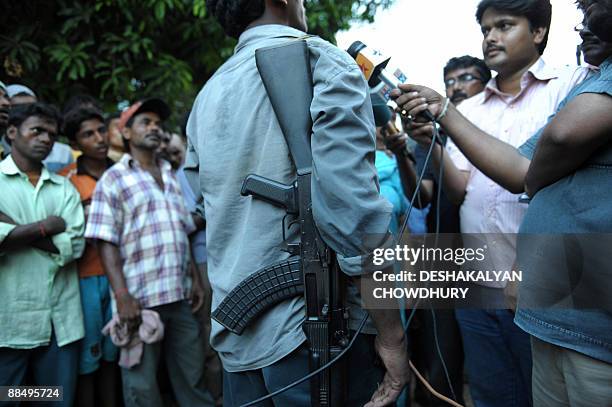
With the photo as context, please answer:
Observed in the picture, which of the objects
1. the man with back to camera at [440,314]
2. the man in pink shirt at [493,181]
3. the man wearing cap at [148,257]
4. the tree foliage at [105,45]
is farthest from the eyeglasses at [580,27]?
the tree foliage at [105,45]

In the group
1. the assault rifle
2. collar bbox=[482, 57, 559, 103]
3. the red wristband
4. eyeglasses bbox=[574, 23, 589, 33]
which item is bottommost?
the red wristband

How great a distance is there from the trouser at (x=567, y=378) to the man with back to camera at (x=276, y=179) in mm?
394

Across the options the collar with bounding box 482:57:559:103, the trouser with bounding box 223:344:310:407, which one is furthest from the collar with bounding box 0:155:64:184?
the collar with bounding box 482:57:559:103

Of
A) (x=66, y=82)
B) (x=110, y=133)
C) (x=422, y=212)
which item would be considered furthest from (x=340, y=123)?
(x=66, y=82)

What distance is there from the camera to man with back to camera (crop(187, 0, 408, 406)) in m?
1.32

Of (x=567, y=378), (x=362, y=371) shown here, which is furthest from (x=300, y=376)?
(x=567, y=378)

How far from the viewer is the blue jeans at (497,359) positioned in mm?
2035

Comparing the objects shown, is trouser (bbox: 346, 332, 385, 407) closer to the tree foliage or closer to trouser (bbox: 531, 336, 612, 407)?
trouser (bbox: 531, 336, 612, 407)

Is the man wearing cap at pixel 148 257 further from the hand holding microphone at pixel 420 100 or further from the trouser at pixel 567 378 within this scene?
the trouser at pixel 567 378

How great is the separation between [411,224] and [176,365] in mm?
1788

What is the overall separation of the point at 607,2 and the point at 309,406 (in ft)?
4.30

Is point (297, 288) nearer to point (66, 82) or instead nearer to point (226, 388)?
point (226, 388)

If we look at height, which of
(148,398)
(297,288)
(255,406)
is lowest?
(148,398)

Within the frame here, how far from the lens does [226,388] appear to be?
5.35 ft
